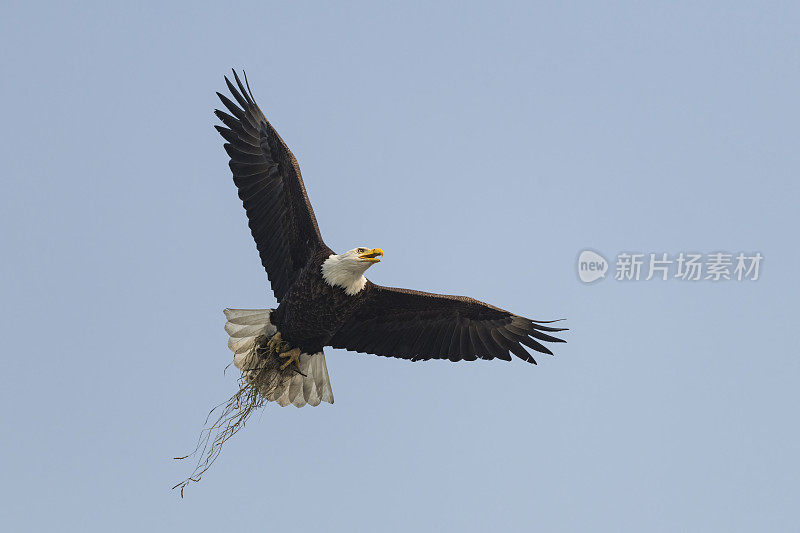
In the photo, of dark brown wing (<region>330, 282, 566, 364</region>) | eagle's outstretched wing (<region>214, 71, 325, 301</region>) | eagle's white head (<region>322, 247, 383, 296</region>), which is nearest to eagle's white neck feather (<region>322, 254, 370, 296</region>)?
eagle's white head (<region>322, 247, 383, 296</region>)

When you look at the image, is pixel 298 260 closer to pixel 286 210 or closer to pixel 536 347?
pixel 286 210

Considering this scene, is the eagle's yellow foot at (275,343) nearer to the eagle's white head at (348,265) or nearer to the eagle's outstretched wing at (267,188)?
the eagle's outstretched wing at (267,188)

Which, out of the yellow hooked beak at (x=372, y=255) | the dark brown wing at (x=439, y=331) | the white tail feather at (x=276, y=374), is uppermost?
the yellow hooked beak at (x=372, y=255)

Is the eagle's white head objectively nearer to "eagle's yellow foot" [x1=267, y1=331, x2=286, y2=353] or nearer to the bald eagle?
the bald eagle

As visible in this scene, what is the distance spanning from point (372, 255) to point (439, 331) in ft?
4.25

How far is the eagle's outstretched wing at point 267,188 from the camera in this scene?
905 cm

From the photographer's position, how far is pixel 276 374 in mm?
9328

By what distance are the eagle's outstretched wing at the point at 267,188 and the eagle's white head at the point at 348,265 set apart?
1.34 ft

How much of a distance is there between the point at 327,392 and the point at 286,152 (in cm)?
212

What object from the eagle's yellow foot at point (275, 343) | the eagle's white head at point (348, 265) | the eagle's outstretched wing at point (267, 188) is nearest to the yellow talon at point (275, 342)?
the eagle's yellow foot at point (275, 343)

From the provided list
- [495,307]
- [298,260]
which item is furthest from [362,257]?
[495,307]

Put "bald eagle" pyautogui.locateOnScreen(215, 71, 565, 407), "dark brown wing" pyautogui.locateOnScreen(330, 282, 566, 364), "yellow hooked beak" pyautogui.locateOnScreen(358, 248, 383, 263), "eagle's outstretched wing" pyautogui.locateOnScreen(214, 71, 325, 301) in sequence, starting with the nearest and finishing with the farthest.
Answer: "yellow hooked beak" pyautogui.locateOnScreen(358, 248, 383, 263) < "bald eagle" pyautogui.locateOnScreen(215, 71, 565, 407) < "eagle's outstretched wing" pyautogui.locateOnScreen(214, 71, 325, 301) < "dark brown wing" pyautogui.locateOnScreen(330, 282, 566, 364)

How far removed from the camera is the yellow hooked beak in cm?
856

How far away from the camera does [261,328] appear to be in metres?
9.20
